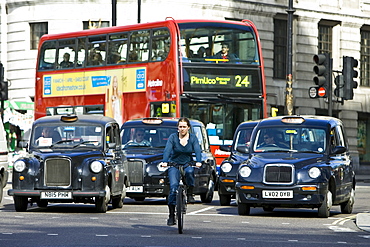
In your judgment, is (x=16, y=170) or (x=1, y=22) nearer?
(x=16, y=170)

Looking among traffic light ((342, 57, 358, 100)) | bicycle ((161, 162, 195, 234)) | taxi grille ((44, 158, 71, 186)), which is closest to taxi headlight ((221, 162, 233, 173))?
taxi grille ((44, 158, 71, 186))

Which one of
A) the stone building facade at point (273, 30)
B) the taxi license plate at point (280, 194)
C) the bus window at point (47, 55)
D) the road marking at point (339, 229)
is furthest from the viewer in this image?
the stone building facade at point (273, 30)

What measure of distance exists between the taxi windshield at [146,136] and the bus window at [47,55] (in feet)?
29.3

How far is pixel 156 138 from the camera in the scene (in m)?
21.5

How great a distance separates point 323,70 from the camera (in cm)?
2583

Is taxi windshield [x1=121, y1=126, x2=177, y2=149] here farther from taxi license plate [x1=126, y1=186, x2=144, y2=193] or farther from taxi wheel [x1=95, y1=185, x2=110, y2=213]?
taxi wheel [x1=95, y1=185, x2=110, y2=213]

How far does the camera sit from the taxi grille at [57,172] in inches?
693

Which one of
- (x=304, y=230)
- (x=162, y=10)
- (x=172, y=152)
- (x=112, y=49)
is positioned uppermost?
(x=162, y=10)

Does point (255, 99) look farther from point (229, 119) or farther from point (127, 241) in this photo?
point (127, 241)

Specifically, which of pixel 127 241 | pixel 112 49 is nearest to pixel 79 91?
pixel 112 49

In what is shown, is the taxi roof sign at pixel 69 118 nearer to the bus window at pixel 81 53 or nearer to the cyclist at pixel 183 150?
the cyclist at pixel 183 150

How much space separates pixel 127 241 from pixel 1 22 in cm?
3318

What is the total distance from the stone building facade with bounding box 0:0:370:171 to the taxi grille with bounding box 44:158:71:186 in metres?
22.3

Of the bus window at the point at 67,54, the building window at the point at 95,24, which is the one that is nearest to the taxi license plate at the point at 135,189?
the bus window at the point at 67,54
